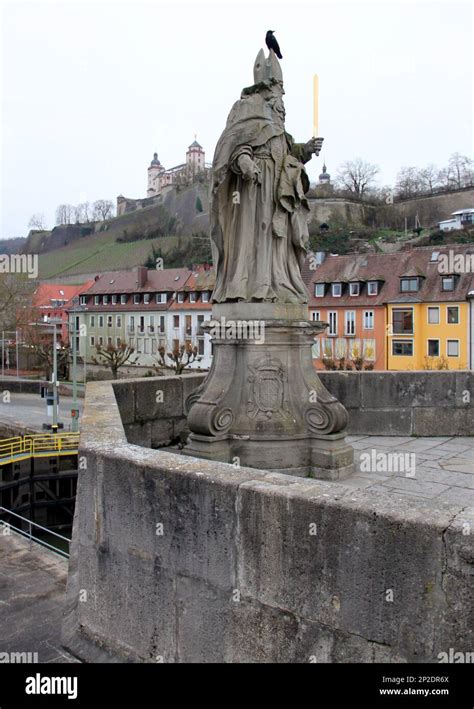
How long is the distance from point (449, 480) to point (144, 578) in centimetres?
375

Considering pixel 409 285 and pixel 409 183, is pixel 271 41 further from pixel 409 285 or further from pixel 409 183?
pixel 409 183

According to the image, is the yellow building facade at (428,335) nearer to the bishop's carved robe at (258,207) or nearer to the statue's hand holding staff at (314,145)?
the statue's hand holding staff at (314,145)

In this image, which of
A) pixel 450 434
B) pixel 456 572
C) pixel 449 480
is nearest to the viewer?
pixel 456 572

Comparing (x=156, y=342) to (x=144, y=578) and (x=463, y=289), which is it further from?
(x=144, y=578)

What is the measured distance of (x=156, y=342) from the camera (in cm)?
5841

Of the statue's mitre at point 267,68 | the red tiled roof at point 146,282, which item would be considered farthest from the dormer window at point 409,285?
the statue's mitre at point 267,68

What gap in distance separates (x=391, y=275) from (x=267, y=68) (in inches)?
1560

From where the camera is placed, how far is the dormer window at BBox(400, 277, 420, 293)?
4209 cm

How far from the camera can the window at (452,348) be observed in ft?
132

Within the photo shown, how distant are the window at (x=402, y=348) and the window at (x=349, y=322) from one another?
3319mm

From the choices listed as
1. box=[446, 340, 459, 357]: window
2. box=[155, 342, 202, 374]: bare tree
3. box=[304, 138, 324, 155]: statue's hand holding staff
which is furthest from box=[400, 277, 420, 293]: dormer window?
box=[304, 138, 324, 155]: statue's hand holding staff

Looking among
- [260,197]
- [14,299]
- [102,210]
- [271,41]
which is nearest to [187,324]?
[14,299]

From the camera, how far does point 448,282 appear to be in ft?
134
